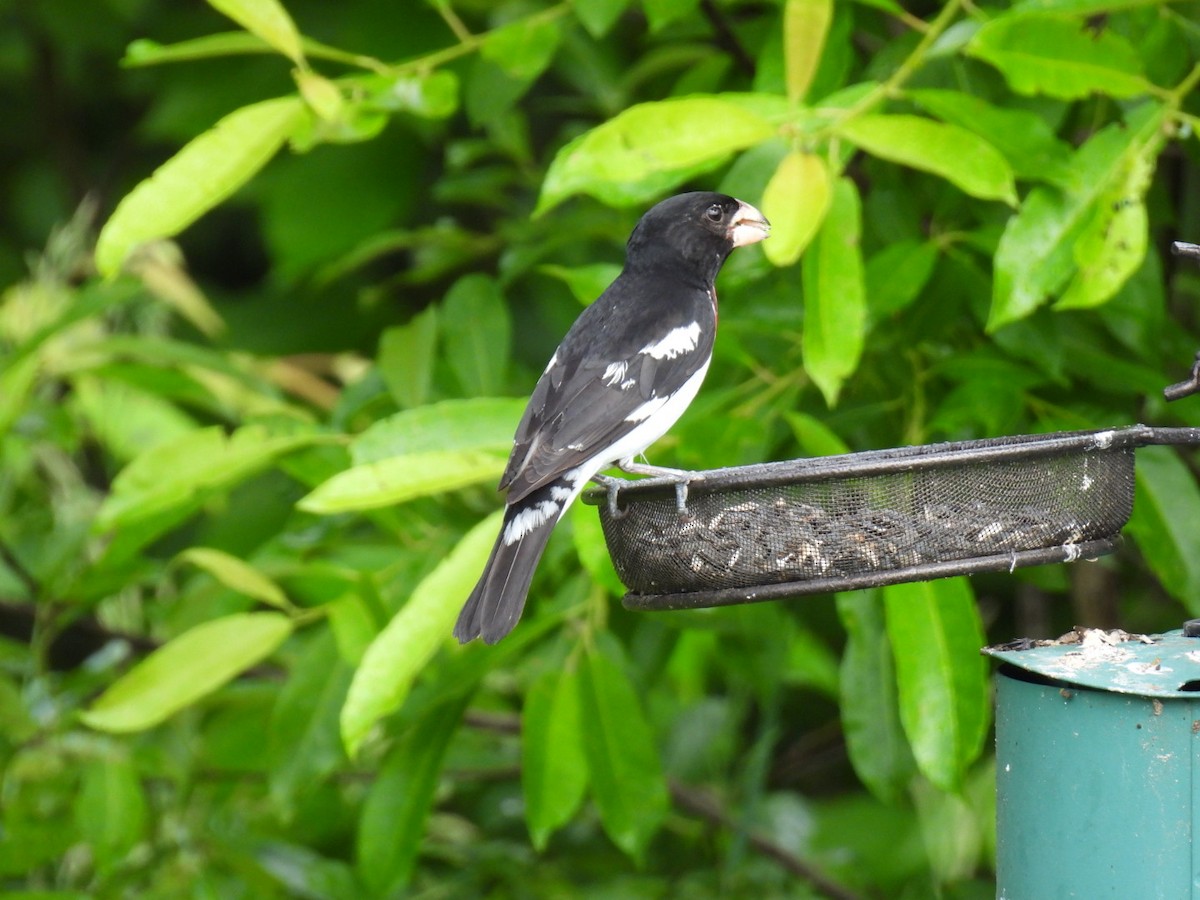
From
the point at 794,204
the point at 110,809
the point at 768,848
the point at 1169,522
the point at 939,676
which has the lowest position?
the point at 768,848

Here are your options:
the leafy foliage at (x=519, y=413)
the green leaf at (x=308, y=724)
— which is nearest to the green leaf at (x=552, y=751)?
the leafy foliage at (x=519, y=413)

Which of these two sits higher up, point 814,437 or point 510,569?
point 814,437

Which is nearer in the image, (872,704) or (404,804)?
(872,704)

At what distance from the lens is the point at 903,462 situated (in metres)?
1.93

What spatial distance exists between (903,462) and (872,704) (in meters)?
1.00

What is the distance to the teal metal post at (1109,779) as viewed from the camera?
1763 mm

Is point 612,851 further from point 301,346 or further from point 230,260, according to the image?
point 230,260

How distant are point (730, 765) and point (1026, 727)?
2.94 metres

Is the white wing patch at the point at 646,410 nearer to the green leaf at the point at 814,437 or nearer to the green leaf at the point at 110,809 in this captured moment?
the green leaf at the point at 814,437

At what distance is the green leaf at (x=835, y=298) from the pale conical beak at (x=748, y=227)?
1.29ft

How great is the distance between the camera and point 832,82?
9.20 feet

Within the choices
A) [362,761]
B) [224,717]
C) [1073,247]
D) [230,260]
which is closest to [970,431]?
[1073,247]

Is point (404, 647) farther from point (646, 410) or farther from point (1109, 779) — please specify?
point (1109, 779)

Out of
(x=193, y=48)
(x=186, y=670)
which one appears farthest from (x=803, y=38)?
(x=186, y=670)
